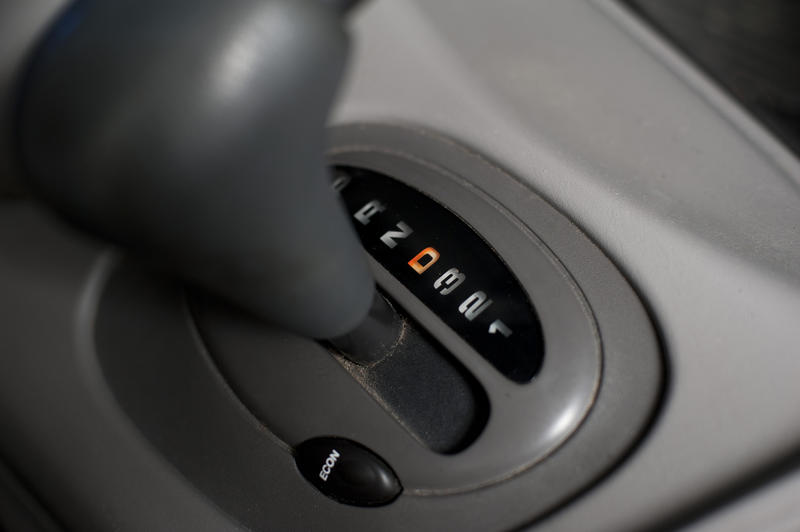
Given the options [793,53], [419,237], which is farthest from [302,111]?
[793,53]

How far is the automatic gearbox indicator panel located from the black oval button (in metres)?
0.07

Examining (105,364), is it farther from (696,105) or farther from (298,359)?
(696,105)

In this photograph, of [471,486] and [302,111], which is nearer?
[302,111]

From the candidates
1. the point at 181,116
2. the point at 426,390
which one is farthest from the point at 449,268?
the point at 181,116

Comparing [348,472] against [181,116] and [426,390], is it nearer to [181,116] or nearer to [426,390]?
[426,390]

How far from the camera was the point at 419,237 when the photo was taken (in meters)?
0.42

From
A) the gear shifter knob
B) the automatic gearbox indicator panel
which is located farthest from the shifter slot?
the gear shifter knob

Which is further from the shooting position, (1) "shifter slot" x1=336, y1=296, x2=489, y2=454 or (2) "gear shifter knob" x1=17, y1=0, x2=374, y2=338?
(1) "shifter slot" x1=336, y1=296, x2=489, y2=454

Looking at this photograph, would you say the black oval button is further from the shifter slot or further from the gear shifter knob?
the gear shifter knob

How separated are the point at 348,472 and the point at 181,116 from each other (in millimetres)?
213

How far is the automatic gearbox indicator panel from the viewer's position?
1.28 ft

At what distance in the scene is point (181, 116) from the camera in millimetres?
231

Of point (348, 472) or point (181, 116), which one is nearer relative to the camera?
point (181, 116)

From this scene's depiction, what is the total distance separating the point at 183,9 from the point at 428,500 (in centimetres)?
25
